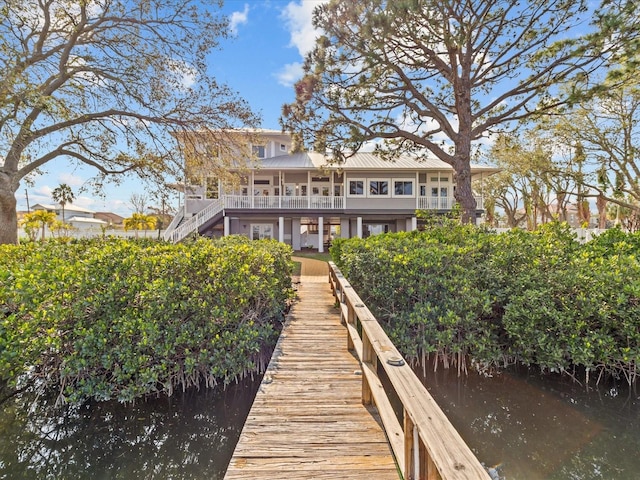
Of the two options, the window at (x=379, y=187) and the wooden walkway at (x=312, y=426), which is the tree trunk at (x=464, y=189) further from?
the window at (x=379, y=187)

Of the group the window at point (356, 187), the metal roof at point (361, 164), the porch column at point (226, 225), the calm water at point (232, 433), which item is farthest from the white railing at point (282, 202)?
the calm water at point (232, 433)

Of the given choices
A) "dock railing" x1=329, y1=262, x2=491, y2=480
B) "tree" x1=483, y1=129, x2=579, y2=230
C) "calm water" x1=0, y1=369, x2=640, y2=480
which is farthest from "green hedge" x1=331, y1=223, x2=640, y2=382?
"tree" x1=483, y1=129, x2=579, y2=230

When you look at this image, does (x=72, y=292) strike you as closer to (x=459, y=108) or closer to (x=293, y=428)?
(x=293, y=428)

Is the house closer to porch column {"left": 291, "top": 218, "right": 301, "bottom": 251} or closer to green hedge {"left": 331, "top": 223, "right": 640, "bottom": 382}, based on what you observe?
porch column {"left": 291, "top": 218, "right": 301, "bottom": 251}

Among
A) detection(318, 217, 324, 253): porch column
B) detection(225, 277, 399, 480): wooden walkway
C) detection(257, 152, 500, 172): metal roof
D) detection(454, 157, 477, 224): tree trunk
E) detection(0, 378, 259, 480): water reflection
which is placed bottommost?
detection(0, 378, 259, 480): water reflection

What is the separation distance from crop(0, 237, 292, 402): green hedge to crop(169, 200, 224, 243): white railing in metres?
12.3

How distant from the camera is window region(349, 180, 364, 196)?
2030 cm

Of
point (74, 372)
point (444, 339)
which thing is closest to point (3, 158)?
point (74, 372)

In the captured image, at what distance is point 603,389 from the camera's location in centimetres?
483

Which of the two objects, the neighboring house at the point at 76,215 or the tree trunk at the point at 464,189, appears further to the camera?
the neighboring house at the point at 76,215

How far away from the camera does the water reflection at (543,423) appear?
11.3ft

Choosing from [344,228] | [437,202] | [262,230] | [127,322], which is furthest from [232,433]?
[437,202]

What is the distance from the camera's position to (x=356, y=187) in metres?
20.4

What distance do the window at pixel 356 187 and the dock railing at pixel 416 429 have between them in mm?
17464
